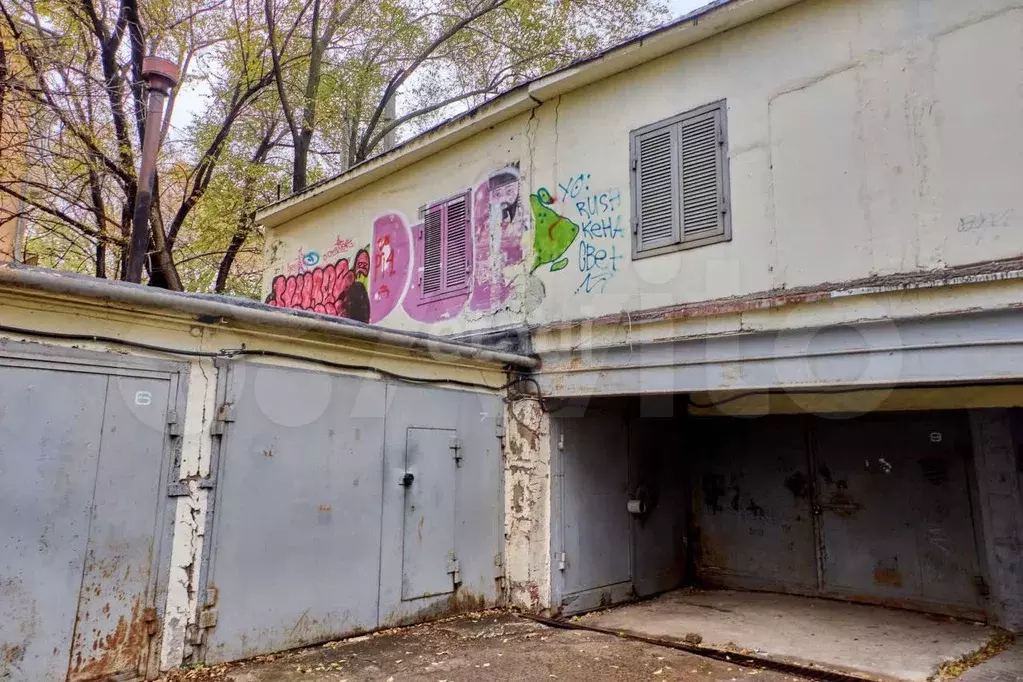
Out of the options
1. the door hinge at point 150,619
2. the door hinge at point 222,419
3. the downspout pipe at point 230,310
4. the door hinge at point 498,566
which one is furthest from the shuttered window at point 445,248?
the door hinge at point 150,619

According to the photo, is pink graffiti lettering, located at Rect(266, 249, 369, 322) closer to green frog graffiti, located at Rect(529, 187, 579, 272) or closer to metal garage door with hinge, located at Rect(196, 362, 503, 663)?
green frog graffiti, located at Rect(529, 187, 579, 272)

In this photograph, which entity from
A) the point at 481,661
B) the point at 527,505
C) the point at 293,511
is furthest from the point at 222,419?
the point at 527,505

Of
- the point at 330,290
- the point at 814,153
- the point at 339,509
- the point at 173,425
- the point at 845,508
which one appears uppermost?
the point at 814,153

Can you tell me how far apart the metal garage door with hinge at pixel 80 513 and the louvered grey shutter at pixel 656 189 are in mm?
4438

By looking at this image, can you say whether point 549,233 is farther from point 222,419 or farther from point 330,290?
point 330,290

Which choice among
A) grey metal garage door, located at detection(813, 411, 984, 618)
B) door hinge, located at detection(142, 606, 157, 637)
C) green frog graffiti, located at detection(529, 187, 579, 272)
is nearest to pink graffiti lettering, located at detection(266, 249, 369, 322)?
green frog graffiti, located at detection(529, 187, 579, 272)

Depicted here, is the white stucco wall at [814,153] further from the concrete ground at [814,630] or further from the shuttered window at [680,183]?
the concrete ground at [814,630]

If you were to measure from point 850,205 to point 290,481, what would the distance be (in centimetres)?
502

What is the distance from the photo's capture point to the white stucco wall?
478 cm

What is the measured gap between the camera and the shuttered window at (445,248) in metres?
8.30

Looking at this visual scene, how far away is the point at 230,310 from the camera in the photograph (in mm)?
4977

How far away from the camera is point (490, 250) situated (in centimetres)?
797

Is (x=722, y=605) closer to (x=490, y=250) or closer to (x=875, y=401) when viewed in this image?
(x=875, y=401)

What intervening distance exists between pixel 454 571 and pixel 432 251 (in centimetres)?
409
